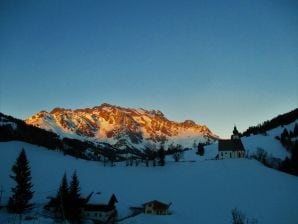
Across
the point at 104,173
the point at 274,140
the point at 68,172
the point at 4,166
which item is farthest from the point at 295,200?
the point at 274,140

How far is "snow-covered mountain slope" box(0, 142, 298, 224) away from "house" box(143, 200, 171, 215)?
2.49m

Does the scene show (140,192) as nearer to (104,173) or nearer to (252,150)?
(104,173)

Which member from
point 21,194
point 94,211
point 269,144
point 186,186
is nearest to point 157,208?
point 94,211

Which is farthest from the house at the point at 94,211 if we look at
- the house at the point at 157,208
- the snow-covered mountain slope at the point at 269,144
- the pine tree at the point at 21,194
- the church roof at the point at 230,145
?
the snow-covered mountain slope at the point at 269,144

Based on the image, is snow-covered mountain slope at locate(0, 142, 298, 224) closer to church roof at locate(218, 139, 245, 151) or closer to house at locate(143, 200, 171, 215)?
house at locate(143, 200, 171, 215)

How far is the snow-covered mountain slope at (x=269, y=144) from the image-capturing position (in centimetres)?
15512

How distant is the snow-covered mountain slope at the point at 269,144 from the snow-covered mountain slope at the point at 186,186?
36688 mm

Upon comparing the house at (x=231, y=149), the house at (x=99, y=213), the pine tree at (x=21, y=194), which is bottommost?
the house at (x=99, y=213)

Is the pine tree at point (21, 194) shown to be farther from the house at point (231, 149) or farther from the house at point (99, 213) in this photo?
the house at point (231, 149)

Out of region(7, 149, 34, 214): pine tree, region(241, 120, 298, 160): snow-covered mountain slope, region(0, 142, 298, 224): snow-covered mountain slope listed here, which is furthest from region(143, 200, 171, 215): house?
region(241, 120, 298, 160): snow-covered mountain slope

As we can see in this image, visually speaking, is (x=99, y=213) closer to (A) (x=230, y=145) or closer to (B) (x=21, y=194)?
(B) (x=21, y=194)

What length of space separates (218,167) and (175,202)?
37161mm

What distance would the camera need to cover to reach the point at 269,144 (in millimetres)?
171250

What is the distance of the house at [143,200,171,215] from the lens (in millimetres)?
78062
